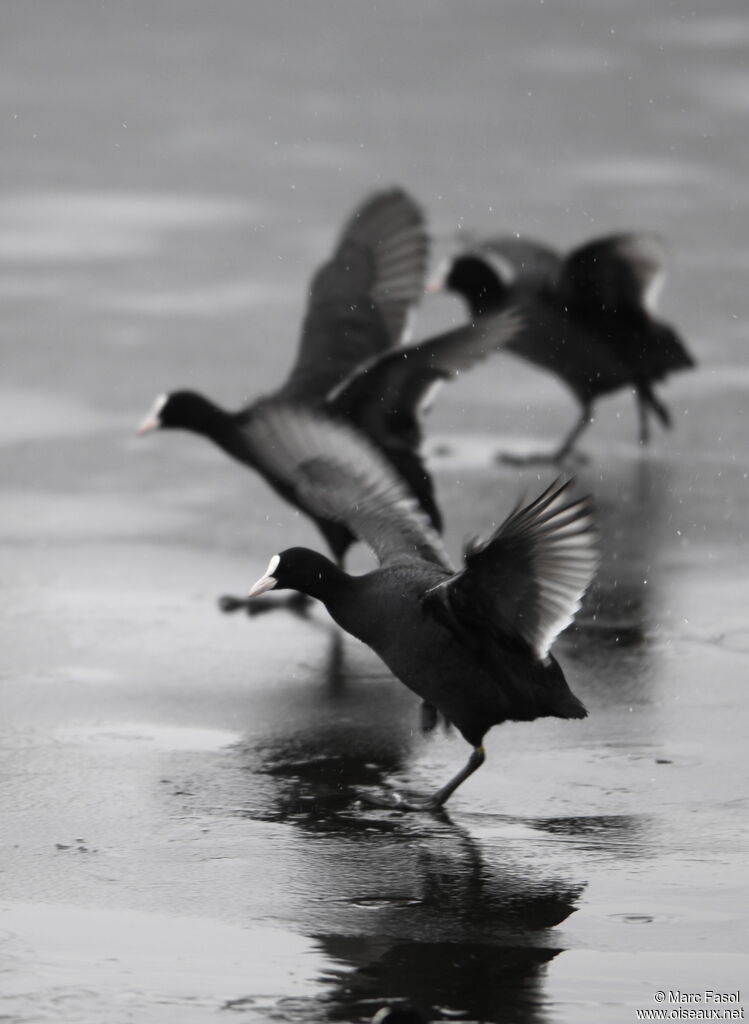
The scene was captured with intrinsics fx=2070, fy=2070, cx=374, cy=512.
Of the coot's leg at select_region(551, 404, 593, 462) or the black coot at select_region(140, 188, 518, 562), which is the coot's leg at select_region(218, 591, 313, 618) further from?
the coot's leg at select_region(551, 404, 593, 462)

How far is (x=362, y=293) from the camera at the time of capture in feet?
27.3

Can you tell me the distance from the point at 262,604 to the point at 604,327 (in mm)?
2882

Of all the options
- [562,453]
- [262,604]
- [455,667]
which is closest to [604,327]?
[562,453]

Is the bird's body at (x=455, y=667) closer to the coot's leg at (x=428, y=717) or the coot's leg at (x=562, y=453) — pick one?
the coot's leg at (x=428, y=717)

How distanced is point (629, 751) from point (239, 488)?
10.8ft

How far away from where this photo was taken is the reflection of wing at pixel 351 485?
5.95 metres

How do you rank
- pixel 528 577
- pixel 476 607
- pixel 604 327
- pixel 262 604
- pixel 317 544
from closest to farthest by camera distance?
pixel 528 577, pixel 476 607, pixel 262 604, pixel 317 544, pixel 604 327

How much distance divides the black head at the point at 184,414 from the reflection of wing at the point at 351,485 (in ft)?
3.39

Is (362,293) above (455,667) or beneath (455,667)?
above

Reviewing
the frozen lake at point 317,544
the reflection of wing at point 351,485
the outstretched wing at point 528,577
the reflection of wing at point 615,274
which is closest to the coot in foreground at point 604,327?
the reflection of wing at point 615,274

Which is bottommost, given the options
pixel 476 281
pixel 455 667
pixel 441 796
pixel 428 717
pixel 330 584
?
pixel 441 796

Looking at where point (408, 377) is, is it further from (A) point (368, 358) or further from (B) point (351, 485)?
(B) point (351, 485)

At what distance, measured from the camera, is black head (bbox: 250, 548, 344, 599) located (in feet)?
18.0

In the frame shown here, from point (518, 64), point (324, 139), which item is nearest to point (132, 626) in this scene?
point (324, 139)
